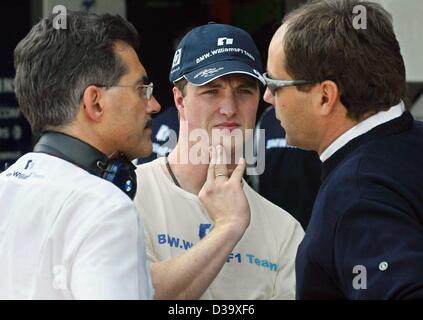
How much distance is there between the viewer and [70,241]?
2242 millimetres

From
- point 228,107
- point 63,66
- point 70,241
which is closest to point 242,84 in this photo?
point 228,107

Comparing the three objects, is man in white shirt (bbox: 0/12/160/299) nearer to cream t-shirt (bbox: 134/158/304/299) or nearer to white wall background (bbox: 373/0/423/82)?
cream t-shirt (bbox: 134/158/304/299)

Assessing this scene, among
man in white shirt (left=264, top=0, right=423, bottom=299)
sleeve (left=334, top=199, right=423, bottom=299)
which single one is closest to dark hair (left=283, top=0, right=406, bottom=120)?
man in white shirt (left=264, top=0, right=423, bottom=299)

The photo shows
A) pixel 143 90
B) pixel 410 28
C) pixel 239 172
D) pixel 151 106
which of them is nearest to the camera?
pixel 143 90

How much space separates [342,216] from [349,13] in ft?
2.07

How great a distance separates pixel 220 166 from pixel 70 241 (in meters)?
0.93

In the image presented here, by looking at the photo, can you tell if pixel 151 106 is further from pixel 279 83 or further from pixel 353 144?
pixel 353 144

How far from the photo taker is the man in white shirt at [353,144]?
7.72 ft

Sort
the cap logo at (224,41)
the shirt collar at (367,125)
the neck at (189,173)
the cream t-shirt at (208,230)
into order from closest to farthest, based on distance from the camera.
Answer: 1. the shirt collar at (367,125)
2. the cream t-shirt at (208,230)
3. the neck at (189,173)
4. the cap logo at (224,41)

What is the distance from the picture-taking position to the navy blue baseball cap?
3.23 meters

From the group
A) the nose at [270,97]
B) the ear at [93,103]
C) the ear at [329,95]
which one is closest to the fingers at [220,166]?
the nose at [270,97]

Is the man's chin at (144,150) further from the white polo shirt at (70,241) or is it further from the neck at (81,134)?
the white polo shirt at (70,241)

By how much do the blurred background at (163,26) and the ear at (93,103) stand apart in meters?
2.45
